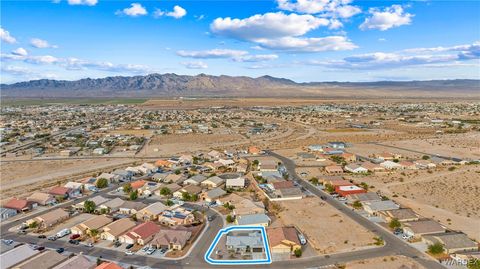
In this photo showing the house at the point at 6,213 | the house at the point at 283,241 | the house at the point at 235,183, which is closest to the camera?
the house at the point at 283,241

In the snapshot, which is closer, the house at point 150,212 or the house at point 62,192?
the house at point 150,212

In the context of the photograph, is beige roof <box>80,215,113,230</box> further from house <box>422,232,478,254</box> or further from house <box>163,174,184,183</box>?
house <box>422,232,478,254</box>

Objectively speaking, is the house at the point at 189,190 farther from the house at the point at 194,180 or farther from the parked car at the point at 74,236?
the parked car at the point at 74,236

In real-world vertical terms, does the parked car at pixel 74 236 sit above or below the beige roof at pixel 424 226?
below

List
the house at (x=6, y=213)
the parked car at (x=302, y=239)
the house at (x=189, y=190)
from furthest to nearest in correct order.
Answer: the house at (x=189, y=190) < the house at (x=6, y=213) < the parked car at (x=302, y=239)

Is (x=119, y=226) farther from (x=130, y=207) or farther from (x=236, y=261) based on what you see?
(x=236, y=261)

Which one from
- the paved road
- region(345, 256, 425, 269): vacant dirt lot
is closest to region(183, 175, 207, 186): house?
the paved road

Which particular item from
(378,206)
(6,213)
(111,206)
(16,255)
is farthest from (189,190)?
(378,206)

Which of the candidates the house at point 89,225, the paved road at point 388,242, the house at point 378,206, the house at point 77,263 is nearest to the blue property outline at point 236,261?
the paved road at point 388,242
